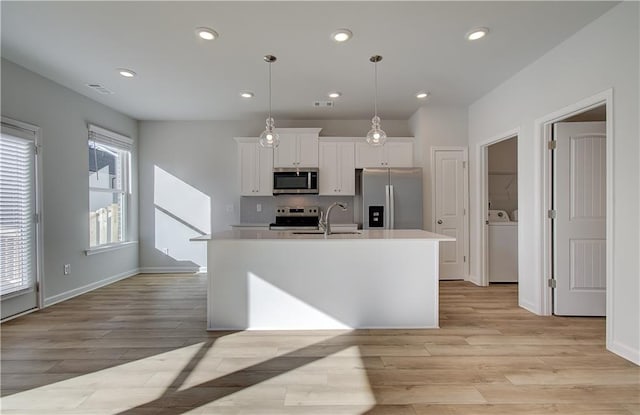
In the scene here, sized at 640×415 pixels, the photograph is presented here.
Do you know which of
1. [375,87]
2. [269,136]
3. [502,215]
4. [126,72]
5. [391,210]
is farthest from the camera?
[502,215]

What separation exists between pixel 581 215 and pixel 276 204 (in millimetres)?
4107

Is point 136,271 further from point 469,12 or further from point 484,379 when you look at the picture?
point 469,12

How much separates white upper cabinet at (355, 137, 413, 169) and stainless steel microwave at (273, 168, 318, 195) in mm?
783

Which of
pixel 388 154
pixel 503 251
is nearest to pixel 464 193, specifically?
pixel 503 251

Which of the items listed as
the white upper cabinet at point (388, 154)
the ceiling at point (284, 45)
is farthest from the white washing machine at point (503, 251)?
the ceiling at point (284, 45)

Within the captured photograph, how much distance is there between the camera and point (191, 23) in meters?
2.58

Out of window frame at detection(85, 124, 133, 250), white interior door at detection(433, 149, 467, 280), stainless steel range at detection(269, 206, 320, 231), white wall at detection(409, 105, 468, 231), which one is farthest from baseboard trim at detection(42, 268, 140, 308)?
white interior door at detection(433, 149, 467, 280)

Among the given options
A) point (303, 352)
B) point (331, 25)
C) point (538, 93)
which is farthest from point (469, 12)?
point (303, 352)

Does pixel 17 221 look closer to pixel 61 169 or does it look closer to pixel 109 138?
pixel 61 169

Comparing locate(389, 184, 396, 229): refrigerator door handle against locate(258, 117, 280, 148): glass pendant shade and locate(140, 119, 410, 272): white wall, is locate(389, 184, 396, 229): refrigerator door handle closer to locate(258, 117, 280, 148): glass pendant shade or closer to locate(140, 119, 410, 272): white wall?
locate(140, 119, 410, 272): white wall

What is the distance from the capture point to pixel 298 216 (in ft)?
17.5

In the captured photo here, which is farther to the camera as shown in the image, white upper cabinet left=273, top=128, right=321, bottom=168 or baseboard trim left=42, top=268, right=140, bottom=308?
white upper cabinet left=273, top=128, right=321, bottom=168

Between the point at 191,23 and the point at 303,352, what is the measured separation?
9.15 feet

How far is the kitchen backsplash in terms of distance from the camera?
18.0 feet
